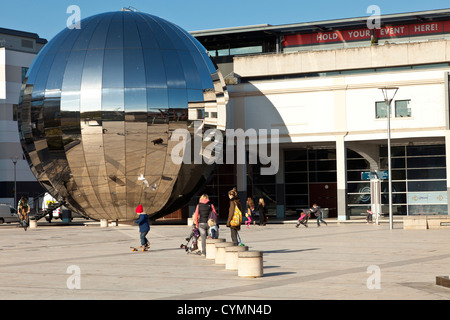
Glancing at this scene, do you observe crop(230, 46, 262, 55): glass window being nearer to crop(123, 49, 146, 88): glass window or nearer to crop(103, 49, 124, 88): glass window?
crop(123, 49, 146, 88): glass window

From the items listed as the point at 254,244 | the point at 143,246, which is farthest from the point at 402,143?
the point at 143,246

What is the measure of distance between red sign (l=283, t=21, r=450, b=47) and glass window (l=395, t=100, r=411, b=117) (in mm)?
16941

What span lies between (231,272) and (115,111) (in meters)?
21.7

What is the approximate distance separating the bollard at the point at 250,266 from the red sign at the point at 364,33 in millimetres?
48836

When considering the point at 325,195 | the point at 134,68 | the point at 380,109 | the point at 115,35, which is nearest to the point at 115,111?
the point at 134,68

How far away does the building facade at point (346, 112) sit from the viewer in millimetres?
46969

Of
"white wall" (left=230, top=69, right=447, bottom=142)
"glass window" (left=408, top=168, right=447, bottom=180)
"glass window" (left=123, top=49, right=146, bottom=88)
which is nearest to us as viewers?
"glass window" (left=123, top=49, right=146, bottom=88)

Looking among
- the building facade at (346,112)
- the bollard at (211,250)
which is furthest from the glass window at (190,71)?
the bollard at (211,250)

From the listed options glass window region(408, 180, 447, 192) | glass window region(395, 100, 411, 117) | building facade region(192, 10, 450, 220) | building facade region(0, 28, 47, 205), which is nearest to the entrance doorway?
building facade region(192, 10, 450, 220)

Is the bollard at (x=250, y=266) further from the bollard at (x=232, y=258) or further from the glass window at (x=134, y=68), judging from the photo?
the glass window at (x=134, y=68)

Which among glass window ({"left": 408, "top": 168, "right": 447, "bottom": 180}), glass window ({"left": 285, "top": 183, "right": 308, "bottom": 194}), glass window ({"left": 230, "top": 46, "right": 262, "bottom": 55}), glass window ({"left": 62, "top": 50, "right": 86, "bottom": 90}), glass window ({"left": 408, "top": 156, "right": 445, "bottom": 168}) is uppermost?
glass window ({"left": 230, "top": 46, "right": 262, "bottom": 55})

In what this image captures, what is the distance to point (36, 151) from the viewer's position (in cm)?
4044

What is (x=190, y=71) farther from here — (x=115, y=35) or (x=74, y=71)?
(x=74, y=71)

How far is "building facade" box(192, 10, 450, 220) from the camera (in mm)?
46969
